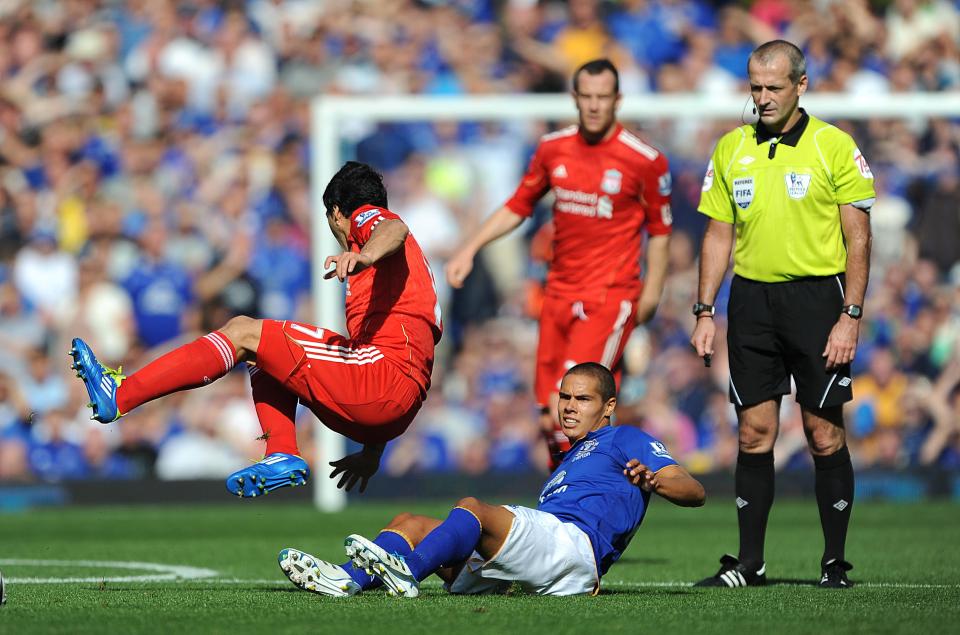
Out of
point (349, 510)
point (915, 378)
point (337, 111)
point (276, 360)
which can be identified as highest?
point (337, 111)

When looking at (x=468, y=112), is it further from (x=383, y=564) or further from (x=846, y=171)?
(x=383, y=564)

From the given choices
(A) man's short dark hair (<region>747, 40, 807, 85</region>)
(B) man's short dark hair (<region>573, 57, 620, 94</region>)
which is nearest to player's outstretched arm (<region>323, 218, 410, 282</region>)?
(A) man's short dark hair (<region>747, 40, 807, 85</region>)

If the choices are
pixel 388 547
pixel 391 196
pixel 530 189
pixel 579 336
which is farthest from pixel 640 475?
pixel 391 196

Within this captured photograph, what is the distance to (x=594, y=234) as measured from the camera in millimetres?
8844

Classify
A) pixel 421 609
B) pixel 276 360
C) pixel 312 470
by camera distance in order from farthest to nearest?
pixel 312 470 < pixel 276 360 < pixel 421 609

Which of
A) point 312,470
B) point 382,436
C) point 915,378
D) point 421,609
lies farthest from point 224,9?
point 421,609

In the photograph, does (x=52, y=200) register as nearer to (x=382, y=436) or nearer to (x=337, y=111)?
(x=337, y=111)

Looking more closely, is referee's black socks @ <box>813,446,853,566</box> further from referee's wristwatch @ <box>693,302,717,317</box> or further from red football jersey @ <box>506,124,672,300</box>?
red football jersey @ <box>506,124,672,300</box>

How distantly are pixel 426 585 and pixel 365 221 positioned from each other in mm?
1883

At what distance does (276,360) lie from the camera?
6.22 meters

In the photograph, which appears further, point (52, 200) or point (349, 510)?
point (52, 200)

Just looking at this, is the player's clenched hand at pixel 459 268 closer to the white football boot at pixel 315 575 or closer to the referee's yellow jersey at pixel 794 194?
the referee's yellow jersey at pixel 794 194

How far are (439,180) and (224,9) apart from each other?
207 inches

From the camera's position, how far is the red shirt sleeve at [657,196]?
8.77 meters
